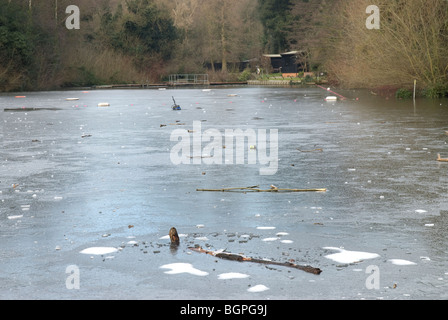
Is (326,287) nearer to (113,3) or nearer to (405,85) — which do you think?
(405,85)

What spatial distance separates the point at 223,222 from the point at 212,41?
3424 inches

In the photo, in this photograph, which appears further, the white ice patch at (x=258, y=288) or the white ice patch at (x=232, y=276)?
the white ice patch at (x=232, y=276)

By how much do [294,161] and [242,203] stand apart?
12.3ft

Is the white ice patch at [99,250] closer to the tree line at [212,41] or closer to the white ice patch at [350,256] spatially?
the white ice patch at [350,256]

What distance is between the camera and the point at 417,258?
577 cm

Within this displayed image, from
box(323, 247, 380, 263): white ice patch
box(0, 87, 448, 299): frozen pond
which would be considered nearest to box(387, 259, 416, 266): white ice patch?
box(0, 87, 448, 299): frozen pond

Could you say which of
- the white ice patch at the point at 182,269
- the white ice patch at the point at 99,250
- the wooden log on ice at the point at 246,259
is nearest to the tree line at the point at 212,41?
the wooden log on ice at the point at 246,259

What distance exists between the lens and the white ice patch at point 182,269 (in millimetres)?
5471

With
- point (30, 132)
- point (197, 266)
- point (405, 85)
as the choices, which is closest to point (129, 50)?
point (405, 85)

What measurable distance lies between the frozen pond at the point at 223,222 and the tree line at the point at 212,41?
725 inches

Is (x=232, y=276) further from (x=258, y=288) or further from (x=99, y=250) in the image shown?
(x=99, y=250)

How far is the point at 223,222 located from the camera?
723 cm

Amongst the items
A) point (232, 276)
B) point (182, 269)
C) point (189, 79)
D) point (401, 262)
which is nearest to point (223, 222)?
point (182, 269)

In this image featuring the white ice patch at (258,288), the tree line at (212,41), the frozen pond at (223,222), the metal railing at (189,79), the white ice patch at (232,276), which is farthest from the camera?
the metal railing at (189,79)
